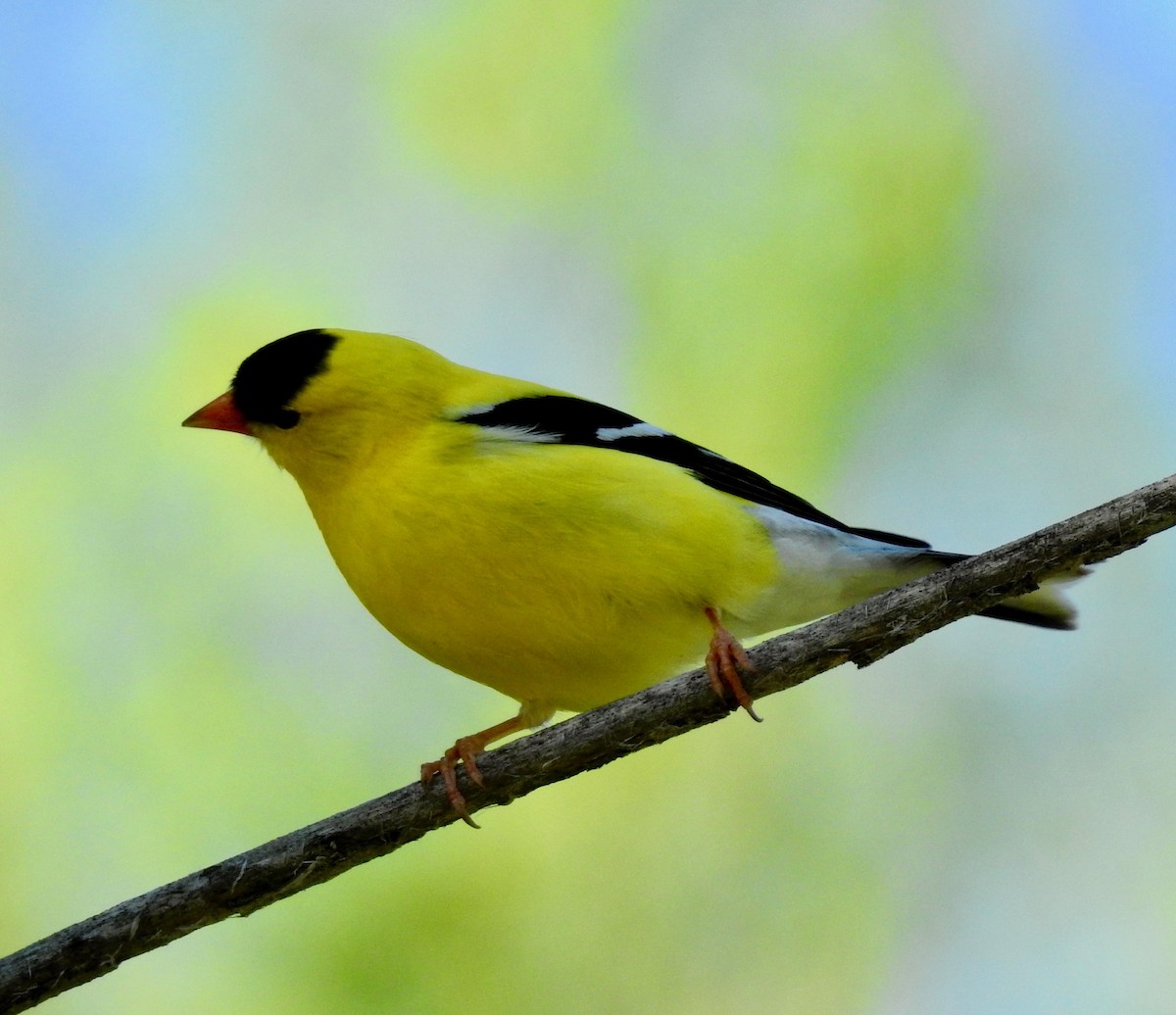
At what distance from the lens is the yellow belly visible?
4.11m

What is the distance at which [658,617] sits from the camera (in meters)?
4.28

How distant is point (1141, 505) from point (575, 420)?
2204mm

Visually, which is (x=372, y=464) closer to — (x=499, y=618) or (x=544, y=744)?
(x=499, y=618)

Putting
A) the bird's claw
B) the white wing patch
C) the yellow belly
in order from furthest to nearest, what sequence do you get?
1. the white wing patch
2. the yellow belly
3. the bird's claw

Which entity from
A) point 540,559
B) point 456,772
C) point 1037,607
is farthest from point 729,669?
point 1037,607

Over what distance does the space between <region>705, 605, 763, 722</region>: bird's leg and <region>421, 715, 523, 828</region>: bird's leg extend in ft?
2.63

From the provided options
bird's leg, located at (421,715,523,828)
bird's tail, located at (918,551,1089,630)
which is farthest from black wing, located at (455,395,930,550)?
bird's leg, located at (421,715,523,828)

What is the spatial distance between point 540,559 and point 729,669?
31.5 inches

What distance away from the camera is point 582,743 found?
138 inches

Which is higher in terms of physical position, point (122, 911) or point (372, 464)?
point (372, 464)

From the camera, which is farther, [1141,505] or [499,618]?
[499,618]

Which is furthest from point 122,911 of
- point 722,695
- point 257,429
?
point 257,429

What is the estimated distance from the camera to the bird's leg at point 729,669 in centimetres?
356

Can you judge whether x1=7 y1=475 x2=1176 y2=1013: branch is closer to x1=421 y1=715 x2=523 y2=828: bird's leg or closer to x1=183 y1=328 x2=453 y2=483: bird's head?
x1=421 y1=715 x2=523 y2=828: bird's leg
